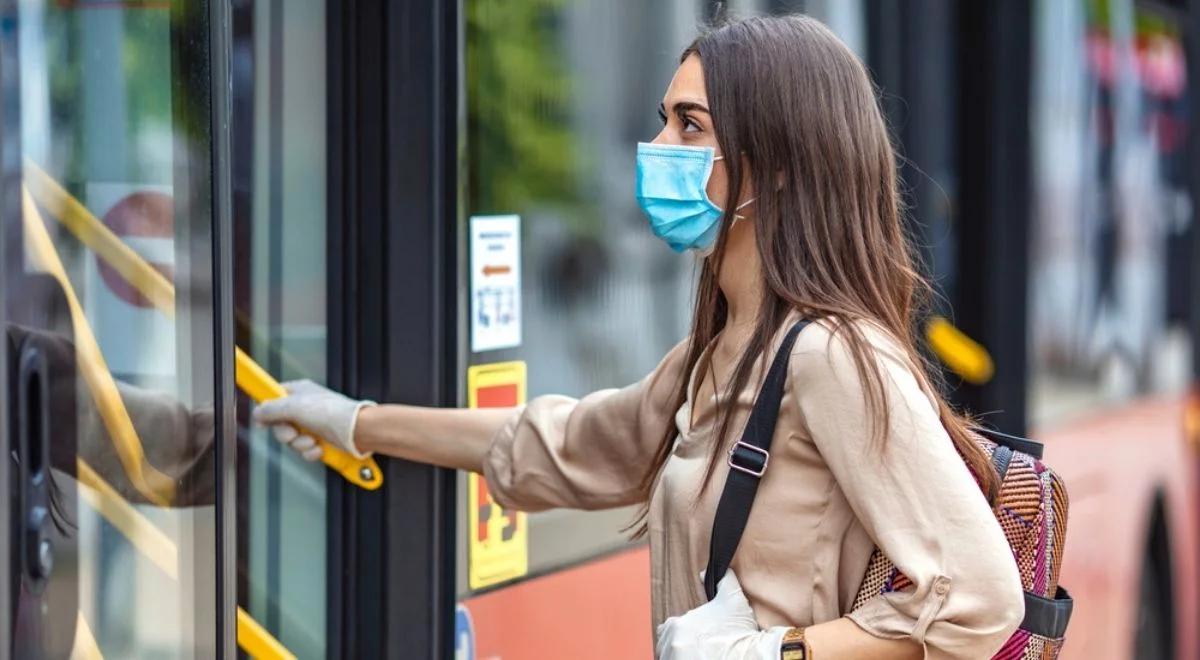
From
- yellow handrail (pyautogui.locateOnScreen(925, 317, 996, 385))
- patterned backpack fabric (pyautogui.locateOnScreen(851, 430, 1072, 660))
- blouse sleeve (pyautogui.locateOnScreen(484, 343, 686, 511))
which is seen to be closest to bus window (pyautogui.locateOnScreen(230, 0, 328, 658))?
blouse sleeve (pyautogui.locateOnScreen(484, 343, 686, 511))

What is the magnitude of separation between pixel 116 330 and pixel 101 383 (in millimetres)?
62

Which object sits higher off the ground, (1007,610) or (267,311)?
(267,311)

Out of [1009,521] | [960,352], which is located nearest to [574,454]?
[1009,521]

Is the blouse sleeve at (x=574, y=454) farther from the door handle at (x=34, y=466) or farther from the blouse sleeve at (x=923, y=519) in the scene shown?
the door handle at (x=34, y=466)

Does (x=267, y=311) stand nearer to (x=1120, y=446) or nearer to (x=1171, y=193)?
(x=1120, y=446)

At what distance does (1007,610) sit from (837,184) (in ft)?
1.57

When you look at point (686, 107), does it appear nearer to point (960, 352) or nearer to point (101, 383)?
point (101, 383)

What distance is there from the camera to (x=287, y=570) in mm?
2447

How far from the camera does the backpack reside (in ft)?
6.03

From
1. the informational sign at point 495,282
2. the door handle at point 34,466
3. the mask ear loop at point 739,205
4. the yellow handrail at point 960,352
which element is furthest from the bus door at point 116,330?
the yellow handrail at point 960,352

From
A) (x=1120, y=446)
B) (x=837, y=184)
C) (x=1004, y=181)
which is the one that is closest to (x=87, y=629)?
(x=837, y=184)

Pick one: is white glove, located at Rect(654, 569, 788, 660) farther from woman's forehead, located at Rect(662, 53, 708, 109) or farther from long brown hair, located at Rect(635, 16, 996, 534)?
woman's forehead, located at Rect(662, 53, 708, 109)

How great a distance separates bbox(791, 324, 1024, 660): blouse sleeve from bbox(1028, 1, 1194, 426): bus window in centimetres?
265

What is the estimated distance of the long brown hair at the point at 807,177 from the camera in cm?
189
